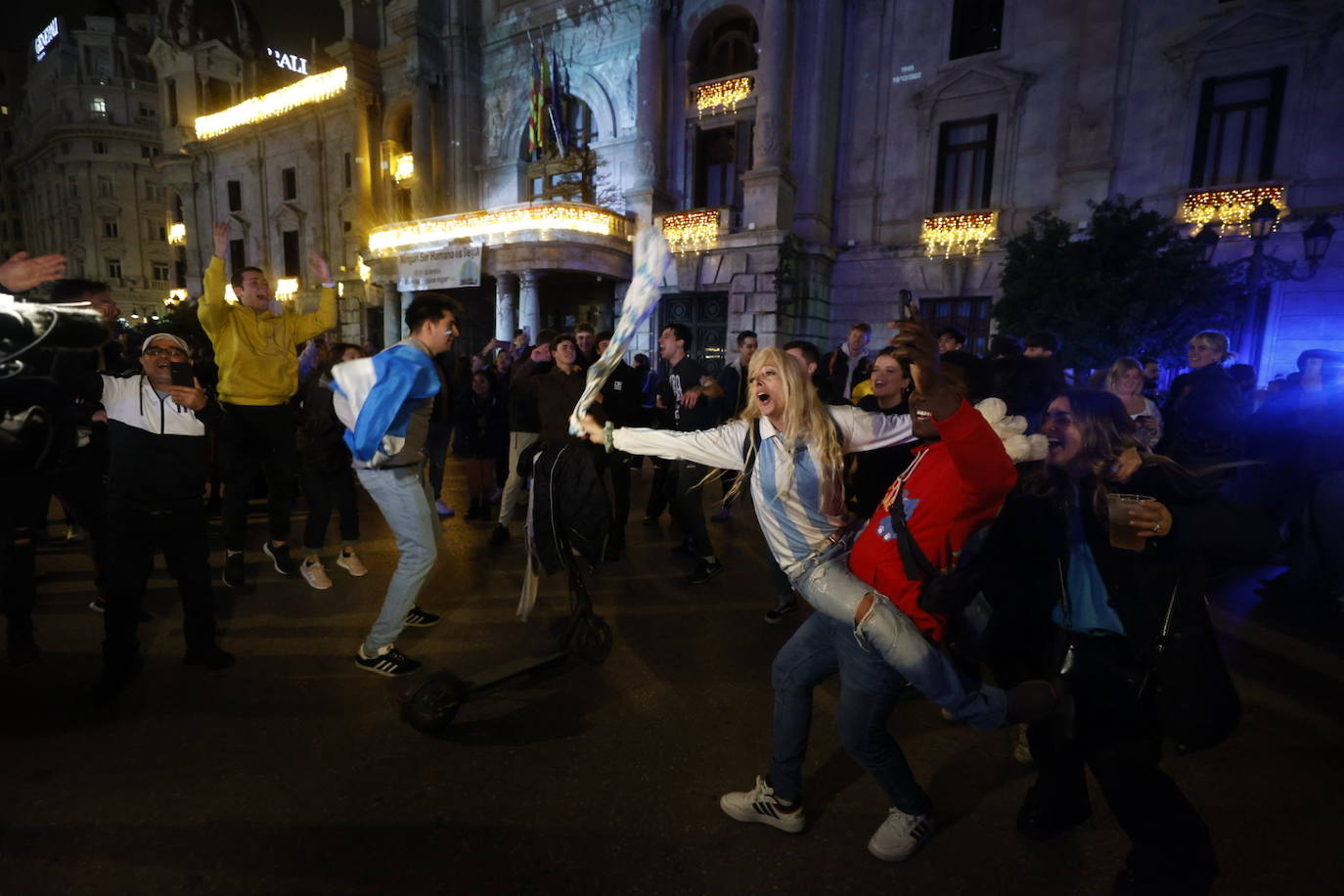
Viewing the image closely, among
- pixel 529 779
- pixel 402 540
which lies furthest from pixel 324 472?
pixel 529 779

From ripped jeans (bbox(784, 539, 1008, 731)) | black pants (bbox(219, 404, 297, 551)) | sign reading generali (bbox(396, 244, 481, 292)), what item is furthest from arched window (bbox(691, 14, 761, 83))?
ripped jeans (bbox(784, 539, 1008, 731))

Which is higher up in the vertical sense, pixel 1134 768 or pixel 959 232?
pixel 959 232

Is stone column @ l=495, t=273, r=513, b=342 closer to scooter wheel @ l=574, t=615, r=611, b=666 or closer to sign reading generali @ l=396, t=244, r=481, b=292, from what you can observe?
sign reading generali @ l=396, t=244, r=481, b=292

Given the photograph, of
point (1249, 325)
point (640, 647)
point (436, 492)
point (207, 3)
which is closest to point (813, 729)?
point (640, 647)

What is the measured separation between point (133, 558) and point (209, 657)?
728mm

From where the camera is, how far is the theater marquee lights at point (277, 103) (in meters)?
26.1

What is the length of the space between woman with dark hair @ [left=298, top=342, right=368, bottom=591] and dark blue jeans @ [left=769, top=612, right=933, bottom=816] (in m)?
4.21

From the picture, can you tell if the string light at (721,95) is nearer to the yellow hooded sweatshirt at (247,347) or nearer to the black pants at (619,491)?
the black pants at (619,491)

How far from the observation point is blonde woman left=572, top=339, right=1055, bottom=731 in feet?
6.43

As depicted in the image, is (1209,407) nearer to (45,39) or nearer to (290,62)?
(290,62)

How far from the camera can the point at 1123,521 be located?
1877 millimetres

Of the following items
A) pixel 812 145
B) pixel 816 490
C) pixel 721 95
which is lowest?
pixel 816 490

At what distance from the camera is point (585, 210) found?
17.4 metres

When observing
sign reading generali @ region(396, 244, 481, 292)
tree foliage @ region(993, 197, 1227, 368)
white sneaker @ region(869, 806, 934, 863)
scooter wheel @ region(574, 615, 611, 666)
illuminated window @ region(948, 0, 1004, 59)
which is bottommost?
white sneaker @ region(869, 806, 934, 863)
